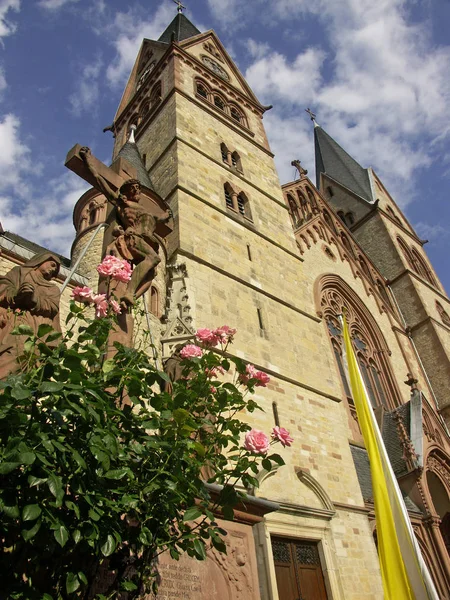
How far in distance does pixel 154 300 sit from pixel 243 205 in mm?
5308

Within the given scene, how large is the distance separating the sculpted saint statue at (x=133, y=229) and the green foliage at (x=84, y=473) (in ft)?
5.21

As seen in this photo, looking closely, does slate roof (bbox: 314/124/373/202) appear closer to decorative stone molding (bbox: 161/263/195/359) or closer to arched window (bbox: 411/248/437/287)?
arched window (bbox: 411/248/437/287)

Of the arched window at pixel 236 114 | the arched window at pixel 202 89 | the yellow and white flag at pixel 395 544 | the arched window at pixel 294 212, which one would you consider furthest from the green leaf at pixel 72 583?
the arched window at pixel 236 114

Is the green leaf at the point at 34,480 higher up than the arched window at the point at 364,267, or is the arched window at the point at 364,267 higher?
the arched window at the point at 364,267

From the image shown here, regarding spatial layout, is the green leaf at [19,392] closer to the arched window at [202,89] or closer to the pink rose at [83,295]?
the pink rose at [83,295]

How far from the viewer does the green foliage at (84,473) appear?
2.45 metres

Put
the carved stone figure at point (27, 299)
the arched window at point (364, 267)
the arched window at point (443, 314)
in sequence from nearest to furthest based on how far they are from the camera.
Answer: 1. the carved stone figure at point (27, 299)
2. the arched window at point (364, 267)
3. the arched window at point (443, 314)

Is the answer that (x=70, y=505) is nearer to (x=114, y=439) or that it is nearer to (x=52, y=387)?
(x=114, y=439)

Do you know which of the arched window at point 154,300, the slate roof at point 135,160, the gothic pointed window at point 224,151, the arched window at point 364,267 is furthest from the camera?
the arched window at point 364,267

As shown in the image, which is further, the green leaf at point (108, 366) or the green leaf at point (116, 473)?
the green leaf at point (108, 366)

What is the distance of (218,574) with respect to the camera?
4.09m

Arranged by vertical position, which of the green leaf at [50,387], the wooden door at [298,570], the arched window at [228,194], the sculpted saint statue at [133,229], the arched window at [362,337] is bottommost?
the green leaf at [50,387]

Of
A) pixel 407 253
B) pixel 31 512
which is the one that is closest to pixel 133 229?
pixel 31 512

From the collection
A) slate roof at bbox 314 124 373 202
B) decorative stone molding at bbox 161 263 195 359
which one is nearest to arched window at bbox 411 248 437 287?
slate roof at bbox 314 124 373 202
